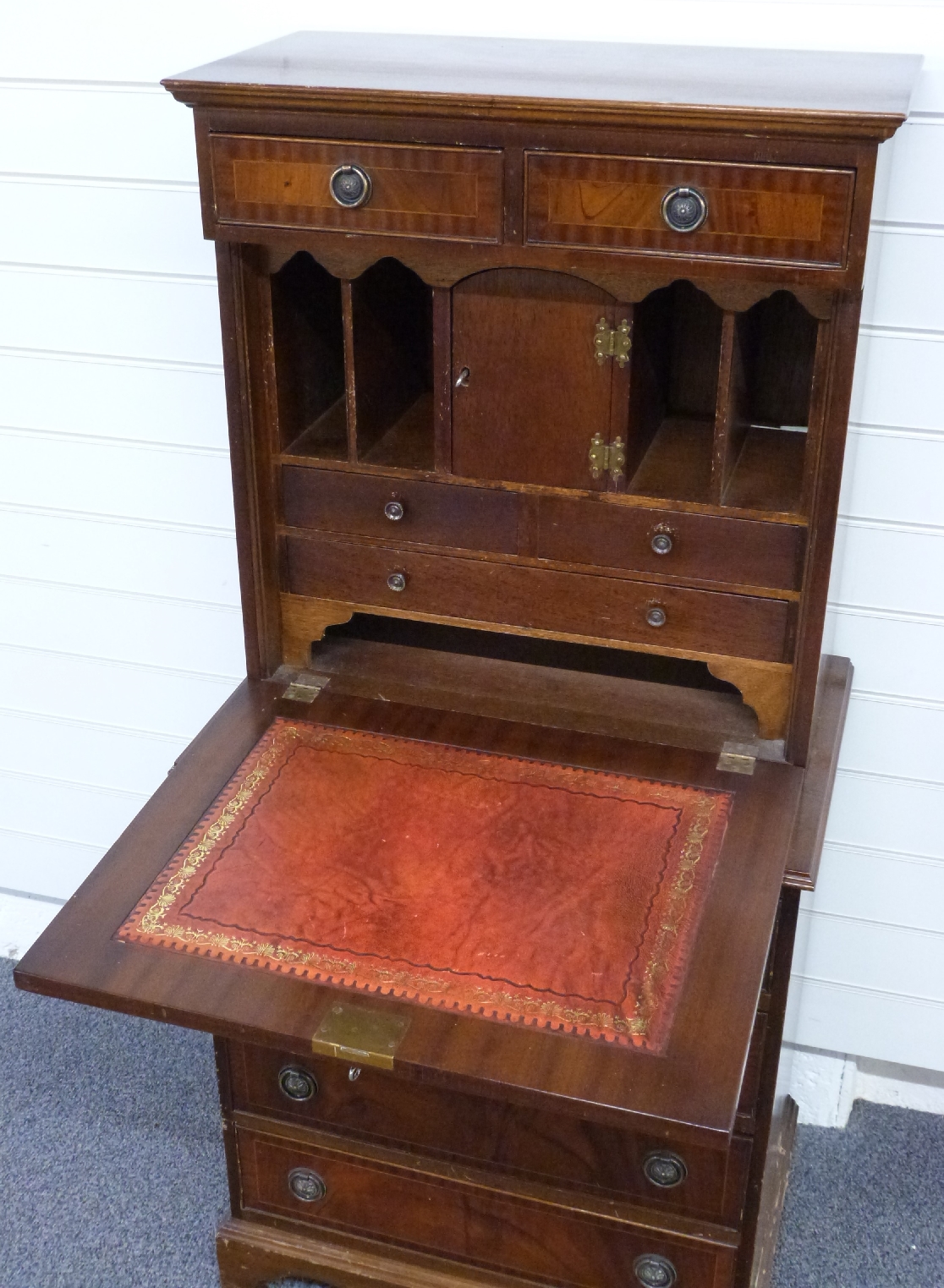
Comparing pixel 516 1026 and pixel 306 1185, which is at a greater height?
pixel 516 1026

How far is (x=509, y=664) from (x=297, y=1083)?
0.63 metres

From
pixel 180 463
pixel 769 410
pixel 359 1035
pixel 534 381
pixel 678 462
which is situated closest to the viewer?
pixel 359 1035

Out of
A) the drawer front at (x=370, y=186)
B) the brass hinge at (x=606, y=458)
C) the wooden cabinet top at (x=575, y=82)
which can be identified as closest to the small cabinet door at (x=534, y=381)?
the brass hinge at (x=606, y=458)

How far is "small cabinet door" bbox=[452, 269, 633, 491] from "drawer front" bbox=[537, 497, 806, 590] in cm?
4

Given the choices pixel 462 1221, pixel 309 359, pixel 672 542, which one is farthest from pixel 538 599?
pixel 462 1221

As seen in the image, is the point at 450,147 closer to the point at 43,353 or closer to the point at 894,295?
the point at 894,295

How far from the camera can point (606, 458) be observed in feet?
5.42

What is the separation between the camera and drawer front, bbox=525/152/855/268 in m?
1.39

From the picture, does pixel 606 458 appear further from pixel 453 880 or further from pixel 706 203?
pixel 453 880

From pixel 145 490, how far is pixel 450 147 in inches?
38.6

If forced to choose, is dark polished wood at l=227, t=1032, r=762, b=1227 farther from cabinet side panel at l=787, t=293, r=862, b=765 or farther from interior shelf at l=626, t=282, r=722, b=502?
interior shelf at l=626, t=282, r=722, b=502

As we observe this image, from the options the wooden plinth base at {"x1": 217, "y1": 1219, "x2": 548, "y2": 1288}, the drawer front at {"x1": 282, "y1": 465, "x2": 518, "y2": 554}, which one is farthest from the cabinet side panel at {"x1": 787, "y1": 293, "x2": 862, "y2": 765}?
the wooden plinth base at {"x1": 217, "y1": 1219, "x2": 548, "y2": 1288}

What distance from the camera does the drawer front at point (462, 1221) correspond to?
1740 millimetres

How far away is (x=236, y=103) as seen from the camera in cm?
150
